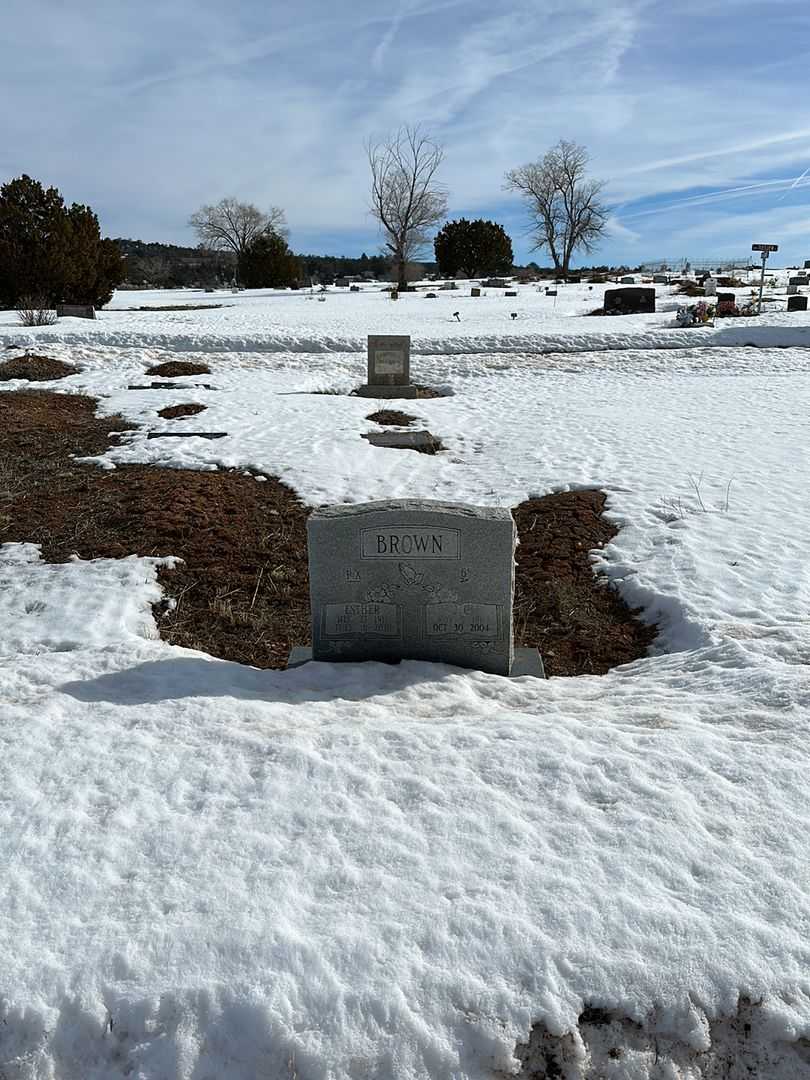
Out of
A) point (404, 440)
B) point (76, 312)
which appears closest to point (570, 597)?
point (404, 440)

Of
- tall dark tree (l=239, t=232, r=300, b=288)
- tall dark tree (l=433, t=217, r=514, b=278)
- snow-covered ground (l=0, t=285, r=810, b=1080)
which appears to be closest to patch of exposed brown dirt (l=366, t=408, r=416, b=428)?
snow-covered ground (l=0, t=285, r=810, b=1080)

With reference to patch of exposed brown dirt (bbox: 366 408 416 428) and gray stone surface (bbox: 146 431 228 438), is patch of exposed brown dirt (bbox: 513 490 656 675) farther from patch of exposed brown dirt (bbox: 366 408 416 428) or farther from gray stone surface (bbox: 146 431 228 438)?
gray stone surface (bbox: 146 431 228 438)

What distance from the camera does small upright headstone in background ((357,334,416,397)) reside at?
1452 centimetres

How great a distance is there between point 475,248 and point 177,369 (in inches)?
2091

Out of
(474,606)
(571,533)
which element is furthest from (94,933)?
(571,533)

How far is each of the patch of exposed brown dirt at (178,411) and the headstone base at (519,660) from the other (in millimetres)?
7225

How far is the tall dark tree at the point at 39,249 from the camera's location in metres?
27.4

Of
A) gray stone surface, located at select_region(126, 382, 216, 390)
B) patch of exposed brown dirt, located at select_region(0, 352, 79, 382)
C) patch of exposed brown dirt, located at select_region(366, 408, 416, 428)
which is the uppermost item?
patch of exposed brown dirt, located at select_region(0, 352, 79, 382)

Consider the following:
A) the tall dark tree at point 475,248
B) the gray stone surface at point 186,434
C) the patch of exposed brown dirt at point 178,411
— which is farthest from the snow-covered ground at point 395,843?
the tall dark tree at point 475,248

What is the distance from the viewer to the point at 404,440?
32.8 feet

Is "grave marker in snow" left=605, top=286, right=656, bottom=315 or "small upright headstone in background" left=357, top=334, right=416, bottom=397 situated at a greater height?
"grave marker in snow" left=605, top=286, right=656, bottom=315

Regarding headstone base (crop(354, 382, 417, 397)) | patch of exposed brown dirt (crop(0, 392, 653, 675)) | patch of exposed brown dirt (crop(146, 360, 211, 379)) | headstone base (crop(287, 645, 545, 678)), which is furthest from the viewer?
patch of exposed brown dirt (crop(146, 360, 211, 379))

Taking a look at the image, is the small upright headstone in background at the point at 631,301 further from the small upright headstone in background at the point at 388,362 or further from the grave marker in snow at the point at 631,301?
the small upright headstone in background at the point at 388,362

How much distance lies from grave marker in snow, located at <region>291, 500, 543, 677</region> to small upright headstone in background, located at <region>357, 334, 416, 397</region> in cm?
1026
